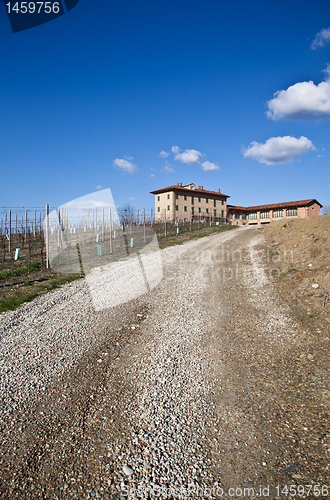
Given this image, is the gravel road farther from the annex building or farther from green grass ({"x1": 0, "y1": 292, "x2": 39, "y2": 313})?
the annex building

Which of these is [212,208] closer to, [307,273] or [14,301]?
[307,273]

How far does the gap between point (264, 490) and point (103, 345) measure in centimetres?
428

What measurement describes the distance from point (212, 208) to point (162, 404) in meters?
58.9

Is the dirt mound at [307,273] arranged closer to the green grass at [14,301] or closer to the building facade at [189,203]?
the green grass at [14,301]

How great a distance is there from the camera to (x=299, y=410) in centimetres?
404

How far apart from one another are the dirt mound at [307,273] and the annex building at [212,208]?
3473 cm

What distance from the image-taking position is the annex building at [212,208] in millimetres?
48375

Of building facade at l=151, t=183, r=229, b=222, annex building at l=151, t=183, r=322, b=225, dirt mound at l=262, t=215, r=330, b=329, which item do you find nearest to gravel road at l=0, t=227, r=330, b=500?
dirt mound at l=262, t=215, r=330, b=329

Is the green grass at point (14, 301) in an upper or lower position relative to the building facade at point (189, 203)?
lower

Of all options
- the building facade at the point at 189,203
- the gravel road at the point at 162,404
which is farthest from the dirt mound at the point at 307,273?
the building facade at the point at 189,203

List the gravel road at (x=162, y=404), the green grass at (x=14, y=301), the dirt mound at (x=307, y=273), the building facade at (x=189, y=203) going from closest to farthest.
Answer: the gravel road at (x=162, y=404) < the dirt mound at (x=307, y=273) < the green grass at (x=14, y=301) < the building facade at (x=189, y=203)

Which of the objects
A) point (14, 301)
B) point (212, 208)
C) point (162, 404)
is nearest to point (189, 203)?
point (212, 208)

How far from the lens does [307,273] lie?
981cm

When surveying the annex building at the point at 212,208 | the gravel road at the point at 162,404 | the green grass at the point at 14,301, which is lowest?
the gravel road at the point at 162,404
